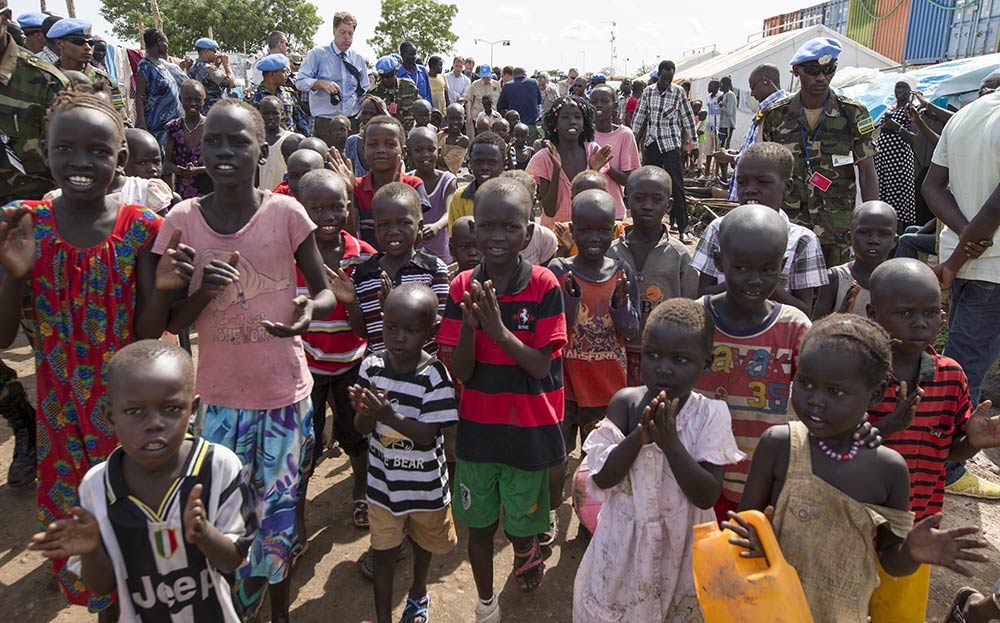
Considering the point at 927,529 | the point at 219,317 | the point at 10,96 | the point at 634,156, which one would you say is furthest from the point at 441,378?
the point at 634,156

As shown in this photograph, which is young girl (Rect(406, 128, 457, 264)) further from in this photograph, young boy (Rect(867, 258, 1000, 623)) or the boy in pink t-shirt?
young boy (Rect(867, 258, 1000, 623))

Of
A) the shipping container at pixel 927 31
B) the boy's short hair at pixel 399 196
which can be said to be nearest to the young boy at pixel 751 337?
the boy's short hair at pixel 399 196

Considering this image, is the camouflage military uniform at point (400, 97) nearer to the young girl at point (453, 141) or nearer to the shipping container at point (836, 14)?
the young girl at point (453, 141)

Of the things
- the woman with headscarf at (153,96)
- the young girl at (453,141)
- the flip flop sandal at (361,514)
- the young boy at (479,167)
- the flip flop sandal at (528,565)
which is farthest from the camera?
the young girl at (453,141)

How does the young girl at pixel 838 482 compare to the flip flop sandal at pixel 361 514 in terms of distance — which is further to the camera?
the flip flop sandal at pixel 361 514

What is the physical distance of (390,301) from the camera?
245 centimetres

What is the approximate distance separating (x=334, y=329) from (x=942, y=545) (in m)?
2.42

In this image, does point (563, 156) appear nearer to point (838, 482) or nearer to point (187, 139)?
point (187, 139)

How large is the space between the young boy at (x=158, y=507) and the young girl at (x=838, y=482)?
4.51ft

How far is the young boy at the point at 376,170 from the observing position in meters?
3.89

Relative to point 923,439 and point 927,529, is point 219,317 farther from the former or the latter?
point 923,439

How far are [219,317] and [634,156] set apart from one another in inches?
149

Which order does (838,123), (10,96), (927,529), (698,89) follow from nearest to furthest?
(927,529) < (10,96) < (838,123) < (698,89)

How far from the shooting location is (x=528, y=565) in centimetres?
275
